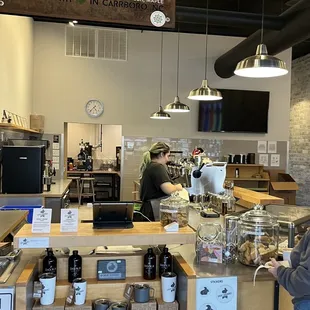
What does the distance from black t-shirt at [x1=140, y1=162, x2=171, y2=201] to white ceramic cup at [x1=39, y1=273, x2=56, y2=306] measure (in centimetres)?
198

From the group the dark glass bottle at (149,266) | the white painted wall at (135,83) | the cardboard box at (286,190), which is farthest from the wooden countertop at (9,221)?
the cardboard box at (286,190)

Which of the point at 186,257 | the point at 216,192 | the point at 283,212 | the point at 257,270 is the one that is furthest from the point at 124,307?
the point at 216,192

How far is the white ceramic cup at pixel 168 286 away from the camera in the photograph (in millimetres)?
1877

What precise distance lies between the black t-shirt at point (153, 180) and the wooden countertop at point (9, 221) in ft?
4.00

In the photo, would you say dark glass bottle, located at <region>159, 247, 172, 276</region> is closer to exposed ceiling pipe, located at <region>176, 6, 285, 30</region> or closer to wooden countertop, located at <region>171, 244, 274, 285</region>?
wooden countertop, located at <region>171, 244, 274, 285</region>

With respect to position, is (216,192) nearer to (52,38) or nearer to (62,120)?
(62,120)

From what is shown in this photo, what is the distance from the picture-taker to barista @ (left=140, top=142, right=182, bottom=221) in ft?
12.0

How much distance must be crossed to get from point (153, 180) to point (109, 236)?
1867 millimetres

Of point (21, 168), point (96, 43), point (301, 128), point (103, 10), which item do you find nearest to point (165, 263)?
point (103, 10)

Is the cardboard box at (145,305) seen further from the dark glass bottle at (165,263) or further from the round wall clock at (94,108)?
the round wall clock at (94,108)

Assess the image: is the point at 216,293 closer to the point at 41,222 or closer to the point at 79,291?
the point at 79,291

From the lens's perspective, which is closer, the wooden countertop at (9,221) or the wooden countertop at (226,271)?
the wooden countertop at (226,271)

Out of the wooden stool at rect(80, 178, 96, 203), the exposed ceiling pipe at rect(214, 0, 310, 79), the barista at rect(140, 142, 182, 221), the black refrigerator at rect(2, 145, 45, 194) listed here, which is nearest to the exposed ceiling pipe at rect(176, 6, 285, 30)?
the exposed ceiling pipe at rect(214, 0, 310, 79)

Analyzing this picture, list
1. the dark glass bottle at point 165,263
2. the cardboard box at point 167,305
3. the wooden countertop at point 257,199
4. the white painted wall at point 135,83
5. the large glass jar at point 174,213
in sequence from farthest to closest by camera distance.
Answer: the white painted wall at point 135,83, the wooden countertop at point 257,199, the large glass jar at point 174,213, the dark glass bottle at point 165,263, the cardboard box at point 167,305
